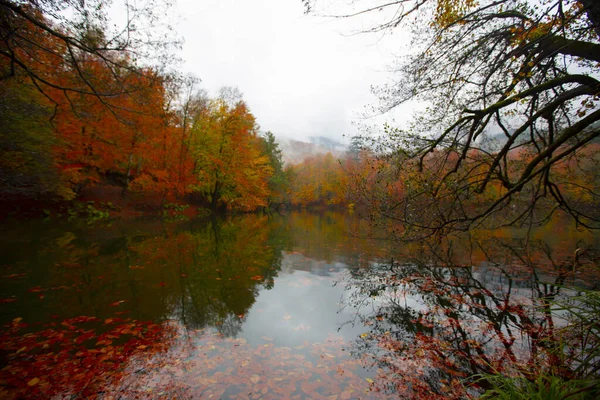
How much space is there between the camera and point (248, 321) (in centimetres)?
468

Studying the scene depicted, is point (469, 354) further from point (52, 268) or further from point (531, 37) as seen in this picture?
point (52, 268)

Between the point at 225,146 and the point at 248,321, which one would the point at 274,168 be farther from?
the point at 248,321

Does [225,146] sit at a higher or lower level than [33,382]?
higher

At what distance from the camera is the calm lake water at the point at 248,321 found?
10.0 ft

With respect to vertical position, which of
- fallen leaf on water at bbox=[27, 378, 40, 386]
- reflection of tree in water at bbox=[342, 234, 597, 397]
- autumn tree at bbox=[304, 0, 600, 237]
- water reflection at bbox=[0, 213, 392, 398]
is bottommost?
fallen leaf on water at bbox=[27, 378, 40, 386]

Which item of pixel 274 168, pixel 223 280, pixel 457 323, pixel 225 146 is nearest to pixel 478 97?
pixel 457 323

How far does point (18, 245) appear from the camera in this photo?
9.03 metres

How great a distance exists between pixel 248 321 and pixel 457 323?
371cm

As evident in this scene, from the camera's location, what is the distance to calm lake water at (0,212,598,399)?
3061 mm

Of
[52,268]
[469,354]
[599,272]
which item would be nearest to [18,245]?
[52,268]

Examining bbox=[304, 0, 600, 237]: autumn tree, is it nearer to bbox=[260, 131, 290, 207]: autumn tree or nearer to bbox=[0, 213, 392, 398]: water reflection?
bbox=[0, 213, 392, 398]: water reflection

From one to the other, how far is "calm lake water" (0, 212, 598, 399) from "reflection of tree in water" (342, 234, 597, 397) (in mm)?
29

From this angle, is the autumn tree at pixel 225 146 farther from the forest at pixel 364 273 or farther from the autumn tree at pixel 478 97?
the autumn tree at pixel 478 97

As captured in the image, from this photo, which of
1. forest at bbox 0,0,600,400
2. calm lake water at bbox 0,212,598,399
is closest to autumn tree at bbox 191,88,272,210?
forest at bbox 0,0,600,400
